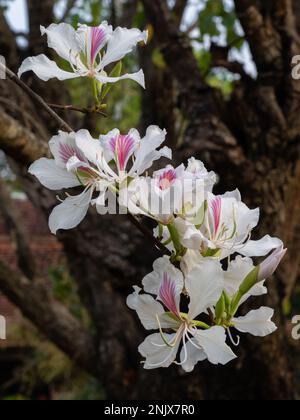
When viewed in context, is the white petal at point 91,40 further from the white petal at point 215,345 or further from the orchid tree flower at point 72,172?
the white petal at point 215,345

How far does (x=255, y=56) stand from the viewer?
7.99 ft

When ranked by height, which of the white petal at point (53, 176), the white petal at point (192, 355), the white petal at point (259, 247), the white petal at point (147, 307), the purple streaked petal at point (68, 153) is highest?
the purple streaked petal at point (68, 153)

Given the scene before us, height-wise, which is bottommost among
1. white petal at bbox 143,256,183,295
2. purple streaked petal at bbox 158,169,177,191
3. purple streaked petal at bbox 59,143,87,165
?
white petal at bbox 143,256,183,295

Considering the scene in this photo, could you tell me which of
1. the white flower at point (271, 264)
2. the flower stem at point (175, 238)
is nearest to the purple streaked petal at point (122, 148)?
the flower stem at point (175, 238)

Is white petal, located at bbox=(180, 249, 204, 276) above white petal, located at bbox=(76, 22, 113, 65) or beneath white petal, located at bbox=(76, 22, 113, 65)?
beneath

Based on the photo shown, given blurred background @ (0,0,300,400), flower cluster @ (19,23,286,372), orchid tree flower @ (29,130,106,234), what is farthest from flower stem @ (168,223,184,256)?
blurred background @ (0,0,300,400)

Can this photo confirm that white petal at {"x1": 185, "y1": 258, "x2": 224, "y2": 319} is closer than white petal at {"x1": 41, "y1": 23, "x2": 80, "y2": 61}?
Yes

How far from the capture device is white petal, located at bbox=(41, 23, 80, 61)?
1.01 meters

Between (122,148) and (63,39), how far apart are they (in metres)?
0.21

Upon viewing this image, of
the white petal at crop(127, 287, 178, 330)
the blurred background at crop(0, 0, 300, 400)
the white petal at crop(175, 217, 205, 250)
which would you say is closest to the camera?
the white petal at crop(175, 217, 205, 250)

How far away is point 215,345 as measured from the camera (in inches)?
34.7

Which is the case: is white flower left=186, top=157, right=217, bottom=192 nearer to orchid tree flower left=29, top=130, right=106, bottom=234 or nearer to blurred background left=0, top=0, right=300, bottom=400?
orchid tree flower left=29, top=130, right=106, bottom=234

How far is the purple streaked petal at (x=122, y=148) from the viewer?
3.04ft

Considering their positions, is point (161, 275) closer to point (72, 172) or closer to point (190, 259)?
point (190, 259)
